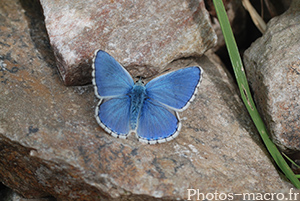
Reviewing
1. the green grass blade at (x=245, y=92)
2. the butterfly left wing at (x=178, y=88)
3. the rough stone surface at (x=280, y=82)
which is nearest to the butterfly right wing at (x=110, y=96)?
the butterfly left wing at (x=178, y=88)

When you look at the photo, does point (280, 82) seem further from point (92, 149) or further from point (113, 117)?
point (92, 149)

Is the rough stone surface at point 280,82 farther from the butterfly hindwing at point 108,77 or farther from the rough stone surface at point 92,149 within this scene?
the butterfly hindwing at point 108,77

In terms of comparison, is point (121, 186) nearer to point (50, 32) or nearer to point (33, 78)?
point (33, 78)

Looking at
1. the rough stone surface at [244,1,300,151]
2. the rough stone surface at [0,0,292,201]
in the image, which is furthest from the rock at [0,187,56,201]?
the rough stone surface at [244,1,300,151]

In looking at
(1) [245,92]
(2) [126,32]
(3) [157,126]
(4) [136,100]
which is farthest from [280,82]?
(2) [126,32]

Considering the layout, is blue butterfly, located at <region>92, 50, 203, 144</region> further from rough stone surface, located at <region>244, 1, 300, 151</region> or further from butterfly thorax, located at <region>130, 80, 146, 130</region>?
rough stone surface, located at <region>244, 1, 300, 151</region>

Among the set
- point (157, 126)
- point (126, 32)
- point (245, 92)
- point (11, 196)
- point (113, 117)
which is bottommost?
point (245, 92)

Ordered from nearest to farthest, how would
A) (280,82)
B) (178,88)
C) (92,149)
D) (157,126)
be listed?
(92,149) < (157,126) < (178,88) < (280,82)
